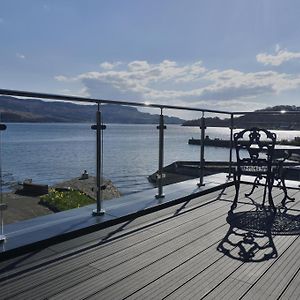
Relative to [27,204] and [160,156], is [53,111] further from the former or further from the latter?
[27,204]

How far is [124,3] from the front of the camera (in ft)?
24.6

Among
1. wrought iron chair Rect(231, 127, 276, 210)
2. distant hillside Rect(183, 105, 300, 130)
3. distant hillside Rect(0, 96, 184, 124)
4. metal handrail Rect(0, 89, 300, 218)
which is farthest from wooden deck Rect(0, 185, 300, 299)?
distant hillside Rect(183, 105, 300, 130)

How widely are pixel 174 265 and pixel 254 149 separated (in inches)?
82.4

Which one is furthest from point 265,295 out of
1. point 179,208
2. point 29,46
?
point 29,46

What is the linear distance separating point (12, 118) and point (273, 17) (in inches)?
249

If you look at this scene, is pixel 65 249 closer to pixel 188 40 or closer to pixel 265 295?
pixel 265 295

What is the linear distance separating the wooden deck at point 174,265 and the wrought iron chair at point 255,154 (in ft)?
2.10

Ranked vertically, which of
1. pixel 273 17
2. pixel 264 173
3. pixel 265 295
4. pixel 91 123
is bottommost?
pixel 265 295

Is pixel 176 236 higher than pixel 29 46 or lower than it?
lower

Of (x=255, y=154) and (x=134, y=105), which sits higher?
(x=134, y=105)

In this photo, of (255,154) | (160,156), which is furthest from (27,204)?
(255,154)

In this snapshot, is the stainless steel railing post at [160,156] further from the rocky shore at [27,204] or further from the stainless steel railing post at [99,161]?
the rocky shore at [27,204]

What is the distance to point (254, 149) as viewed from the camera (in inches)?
153

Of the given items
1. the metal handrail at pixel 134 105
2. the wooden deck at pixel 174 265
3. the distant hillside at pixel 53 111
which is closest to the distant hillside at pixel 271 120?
the metal handrail at pixel 134 105
